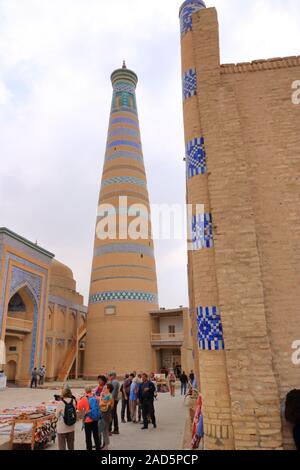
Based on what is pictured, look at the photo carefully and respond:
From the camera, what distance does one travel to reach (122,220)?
64.2 feet

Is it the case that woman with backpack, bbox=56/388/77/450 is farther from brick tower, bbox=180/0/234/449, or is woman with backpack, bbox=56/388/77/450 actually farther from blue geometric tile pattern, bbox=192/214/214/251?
blue geometric tile pattern, bbox=192/214/214/251

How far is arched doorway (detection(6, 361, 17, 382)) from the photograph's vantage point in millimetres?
17156

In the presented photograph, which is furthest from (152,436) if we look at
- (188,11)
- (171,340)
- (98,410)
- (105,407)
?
(171,340)

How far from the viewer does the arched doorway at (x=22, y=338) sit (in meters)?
16.9

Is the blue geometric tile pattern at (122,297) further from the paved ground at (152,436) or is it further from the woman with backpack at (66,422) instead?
the woman with backpack at (66,422)

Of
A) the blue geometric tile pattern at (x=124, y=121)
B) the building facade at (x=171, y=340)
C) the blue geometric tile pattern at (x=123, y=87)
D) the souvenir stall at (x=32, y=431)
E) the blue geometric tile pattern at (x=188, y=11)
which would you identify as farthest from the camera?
the blue geometric tile pattern at (x=123, y=87)

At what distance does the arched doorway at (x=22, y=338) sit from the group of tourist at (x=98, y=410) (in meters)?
10.3

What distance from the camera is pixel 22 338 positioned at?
17.5 meters

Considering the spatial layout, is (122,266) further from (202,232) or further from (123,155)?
(202,232)

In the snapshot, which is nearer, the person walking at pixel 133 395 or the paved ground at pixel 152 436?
the paved ground at pixel 152 436

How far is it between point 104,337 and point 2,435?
40.2 ft

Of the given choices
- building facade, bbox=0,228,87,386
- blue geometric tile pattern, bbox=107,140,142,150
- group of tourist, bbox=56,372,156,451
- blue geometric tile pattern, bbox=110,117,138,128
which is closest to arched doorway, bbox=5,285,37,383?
building facade, bbox=0,228,87,386

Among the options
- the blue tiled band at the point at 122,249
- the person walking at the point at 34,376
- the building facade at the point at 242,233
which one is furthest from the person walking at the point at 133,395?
the blue tiled band at the point at 122,249

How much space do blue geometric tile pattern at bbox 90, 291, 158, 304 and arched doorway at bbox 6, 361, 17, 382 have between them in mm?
4660
